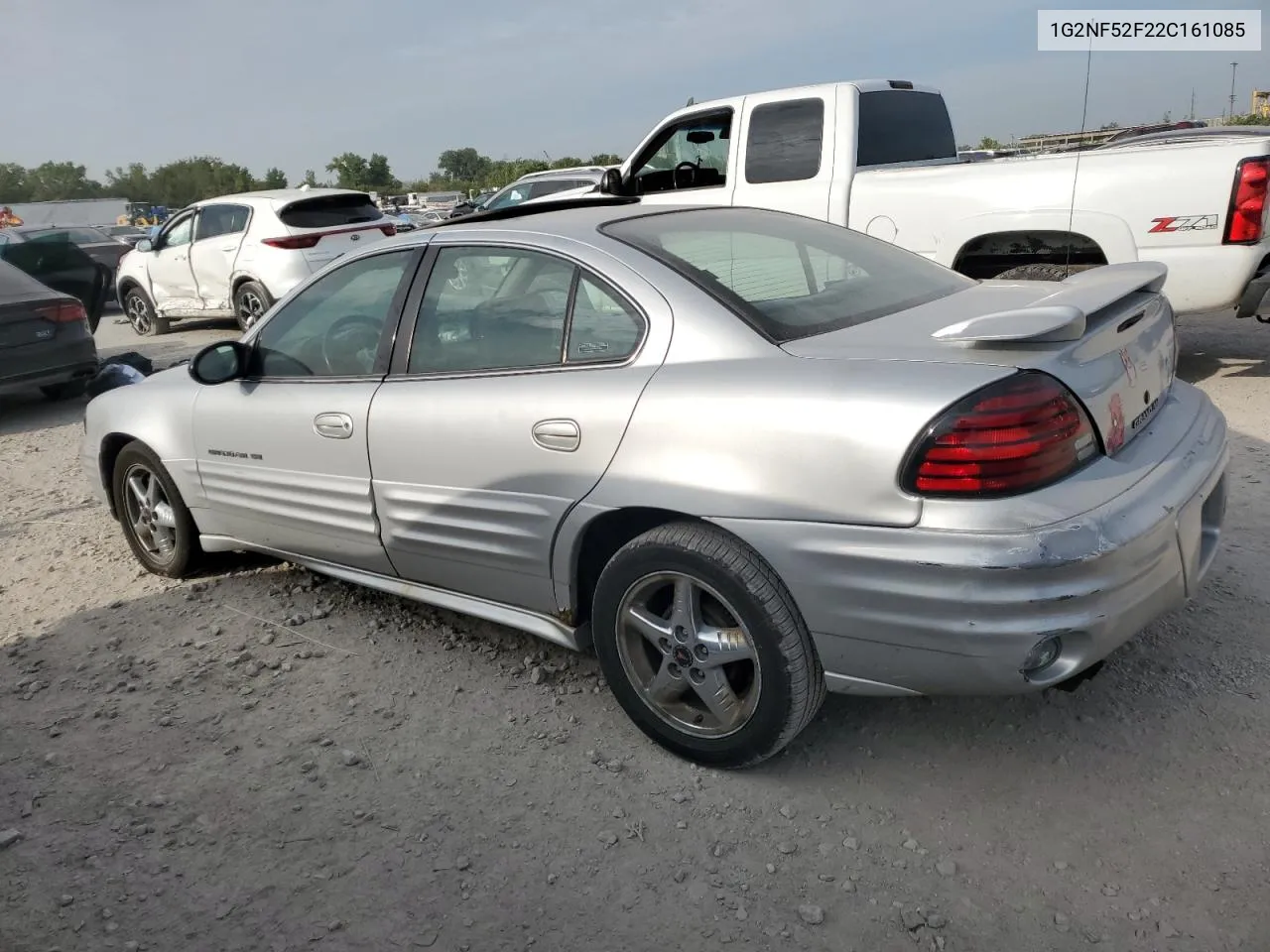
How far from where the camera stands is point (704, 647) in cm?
265

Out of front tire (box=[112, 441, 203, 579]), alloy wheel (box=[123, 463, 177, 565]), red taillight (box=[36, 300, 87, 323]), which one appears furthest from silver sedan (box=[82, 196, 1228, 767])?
red taillight (box=[36, 300, 87, 323])

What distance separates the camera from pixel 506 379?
3.01 metres

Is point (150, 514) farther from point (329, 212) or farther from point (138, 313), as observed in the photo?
point (138, 313)

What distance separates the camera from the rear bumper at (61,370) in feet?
26.3

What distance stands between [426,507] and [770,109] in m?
5.13

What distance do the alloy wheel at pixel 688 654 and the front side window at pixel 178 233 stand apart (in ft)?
35.6

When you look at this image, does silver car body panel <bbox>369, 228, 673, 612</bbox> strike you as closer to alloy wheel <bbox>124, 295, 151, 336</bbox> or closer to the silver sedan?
the silver sedan

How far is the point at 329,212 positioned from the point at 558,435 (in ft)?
30.2

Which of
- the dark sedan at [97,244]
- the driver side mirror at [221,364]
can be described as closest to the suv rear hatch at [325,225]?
the driver side mirror at [221,364]

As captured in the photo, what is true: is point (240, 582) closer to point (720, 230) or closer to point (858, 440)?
point (720, 230)

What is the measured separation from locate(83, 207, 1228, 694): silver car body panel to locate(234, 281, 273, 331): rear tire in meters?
7.90

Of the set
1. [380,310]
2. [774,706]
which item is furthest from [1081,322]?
[380,310]

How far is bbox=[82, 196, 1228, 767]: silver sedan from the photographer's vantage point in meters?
2.23

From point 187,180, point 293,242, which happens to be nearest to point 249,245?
point 293,242
